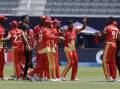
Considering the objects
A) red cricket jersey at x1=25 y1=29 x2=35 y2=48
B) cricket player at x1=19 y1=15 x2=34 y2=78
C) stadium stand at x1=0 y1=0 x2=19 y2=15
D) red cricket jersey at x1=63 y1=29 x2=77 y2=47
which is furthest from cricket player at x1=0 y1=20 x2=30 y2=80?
stadium stand at x1=0 y1=0 x2=19 y2=15

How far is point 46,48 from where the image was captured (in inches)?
768

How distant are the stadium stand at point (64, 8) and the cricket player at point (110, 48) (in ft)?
59.4

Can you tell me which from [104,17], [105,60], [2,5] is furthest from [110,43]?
[2,5]

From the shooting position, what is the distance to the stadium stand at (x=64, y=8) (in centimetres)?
3781

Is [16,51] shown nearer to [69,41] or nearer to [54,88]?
[69,41]

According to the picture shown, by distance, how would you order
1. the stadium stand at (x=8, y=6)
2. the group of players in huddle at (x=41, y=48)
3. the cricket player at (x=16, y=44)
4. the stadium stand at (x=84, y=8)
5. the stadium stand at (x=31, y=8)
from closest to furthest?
the group of players in huddle at (x=41, y=48), the cricket player at (x=16, y=44), the stadium stand at (x=31, y=8), the stadium stand at (x=84, y=8), the stadium stand at (x=8, y=6)

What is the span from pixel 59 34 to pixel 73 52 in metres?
0.74

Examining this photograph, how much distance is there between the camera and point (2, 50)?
20.5m

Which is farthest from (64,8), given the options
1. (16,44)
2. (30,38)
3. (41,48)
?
(41,48)

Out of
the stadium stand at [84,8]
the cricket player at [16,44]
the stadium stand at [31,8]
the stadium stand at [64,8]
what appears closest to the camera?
the cricket player at [16,44]

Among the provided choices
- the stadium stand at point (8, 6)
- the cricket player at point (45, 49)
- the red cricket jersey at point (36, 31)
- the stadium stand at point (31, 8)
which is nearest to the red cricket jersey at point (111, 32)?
the cricket player at point (45, 49)

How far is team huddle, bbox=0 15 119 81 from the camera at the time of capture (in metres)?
19.5

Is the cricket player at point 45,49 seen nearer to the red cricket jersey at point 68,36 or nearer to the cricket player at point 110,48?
the red cricket jersey at point 68,36

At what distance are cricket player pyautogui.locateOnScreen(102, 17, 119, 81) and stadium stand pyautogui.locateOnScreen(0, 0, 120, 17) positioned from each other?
18102 millimetres
